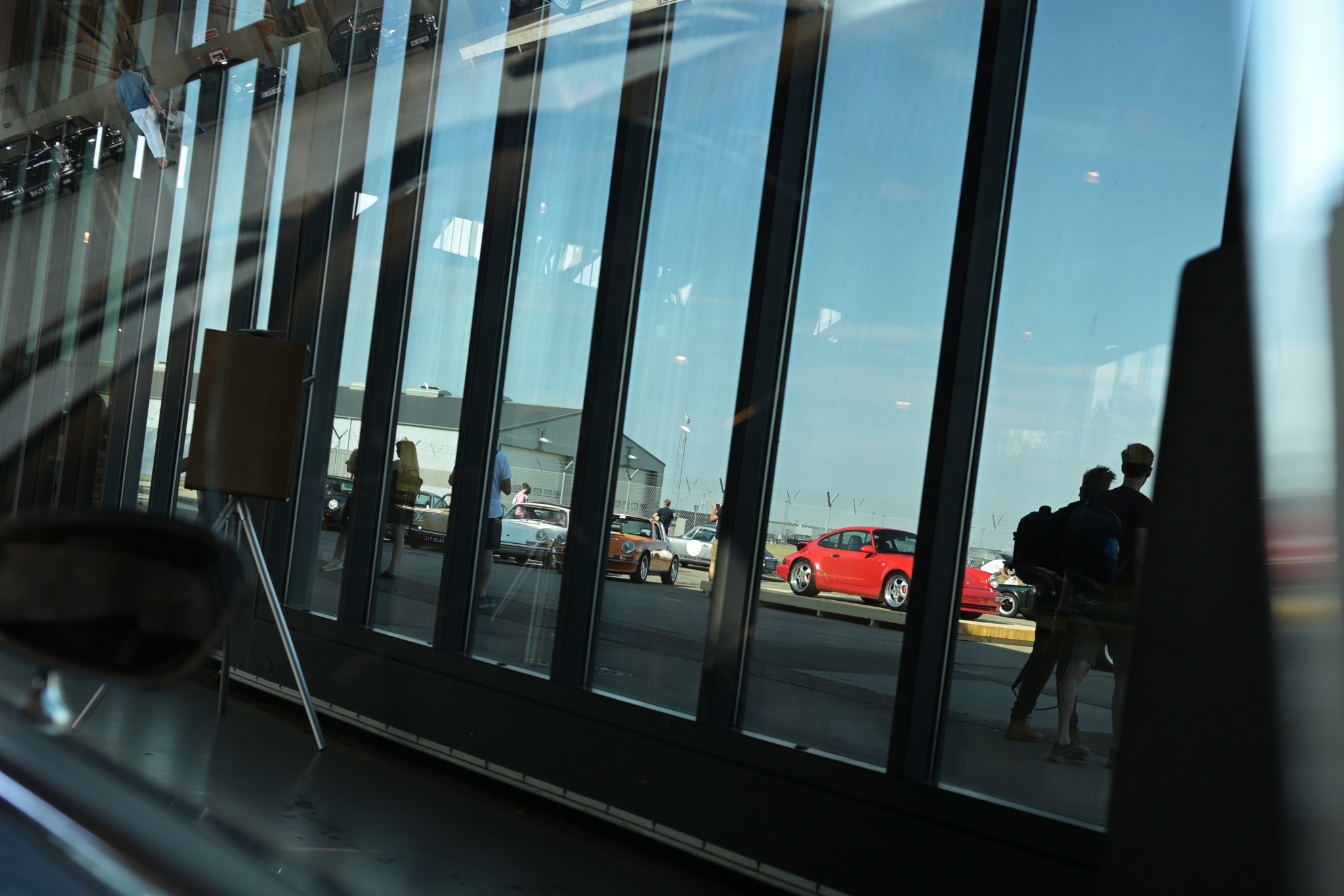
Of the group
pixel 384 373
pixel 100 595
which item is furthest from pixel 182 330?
pixel 100 595

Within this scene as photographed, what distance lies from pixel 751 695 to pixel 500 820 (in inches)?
41.0

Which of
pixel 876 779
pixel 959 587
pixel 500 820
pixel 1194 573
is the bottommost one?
pixel 500 820

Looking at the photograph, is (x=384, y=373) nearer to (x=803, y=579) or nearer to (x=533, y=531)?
(x=533, y=531)

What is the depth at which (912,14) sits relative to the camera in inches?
132

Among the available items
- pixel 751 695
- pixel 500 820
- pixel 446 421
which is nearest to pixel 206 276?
pixel 446 421

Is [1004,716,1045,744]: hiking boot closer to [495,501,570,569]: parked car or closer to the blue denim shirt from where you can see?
[495,501,570,569]: parked car

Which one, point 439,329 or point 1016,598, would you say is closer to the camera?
point 1016,598

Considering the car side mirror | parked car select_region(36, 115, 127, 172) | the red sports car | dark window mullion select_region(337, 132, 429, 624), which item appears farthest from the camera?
parked car select_region(36, 115, 127, 172)

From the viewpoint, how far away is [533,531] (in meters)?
4.41

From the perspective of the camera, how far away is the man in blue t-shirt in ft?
24.7

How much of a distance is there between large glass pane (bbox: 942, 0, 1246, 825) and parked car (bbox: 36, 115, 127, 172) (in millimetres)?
7488

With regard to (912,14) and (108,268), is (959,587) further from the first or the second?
(108,268)

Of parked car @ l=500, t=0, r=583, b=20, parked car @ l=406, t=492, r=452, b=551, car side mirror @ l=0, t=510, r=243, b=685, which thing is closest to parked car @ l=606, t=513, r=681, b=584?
parked car @ l=406, t=492, r=452, b=551

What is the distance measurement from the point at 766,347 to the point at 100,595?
285 cm
